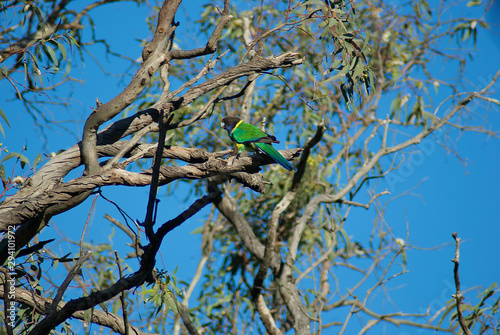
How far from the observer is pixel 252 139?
2936 mm

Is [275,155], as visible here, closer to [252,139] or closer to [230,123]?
[252,139]

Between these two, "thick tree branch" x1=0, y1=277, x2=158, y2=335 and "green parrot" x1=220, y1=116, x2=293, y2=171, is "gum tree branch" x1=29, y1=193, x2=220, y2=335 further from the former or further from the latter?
"green parrot" x1=220, y1=116, x2=293, y2=171

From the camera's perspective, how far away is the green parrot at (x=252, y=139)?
2604 mm

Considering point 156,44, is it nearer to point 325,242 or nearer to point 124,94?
point 124,94

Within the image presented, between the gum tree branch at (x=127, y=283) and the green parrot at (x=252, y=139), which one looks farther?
the green parrot at (x=252, y=139)

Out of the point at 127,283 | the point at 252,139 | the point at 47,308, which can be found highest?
the point at 252,139

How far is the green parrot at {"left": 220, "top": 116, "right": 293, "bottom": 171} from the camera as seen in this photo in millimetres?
2604

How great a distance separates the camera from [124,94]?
83.7 inches

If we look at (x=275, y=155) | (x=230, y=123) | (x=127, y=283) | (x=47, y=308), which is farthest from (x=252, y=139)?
(x=47, y=308)

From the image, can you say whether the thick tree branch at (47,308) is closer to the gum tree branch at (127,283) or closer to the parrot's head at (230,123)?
the gum tree branch at (127,283)

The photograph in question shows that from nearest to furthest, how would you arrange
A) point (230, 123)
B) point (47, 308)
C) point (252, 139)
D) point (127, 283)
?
point (127, 283)
point (47, 308)
point (252, 139)
point (230, 123)

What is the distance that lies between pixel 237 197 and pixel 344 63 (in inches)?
105

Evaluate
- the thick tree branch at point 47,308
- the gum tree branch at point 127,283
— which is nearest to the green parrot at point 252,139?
the gum tree branch at point 127,283

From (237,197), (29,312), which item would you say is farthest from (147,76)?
(237,197)
